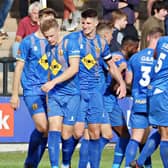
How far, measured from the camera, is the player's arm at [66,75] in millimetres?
13156

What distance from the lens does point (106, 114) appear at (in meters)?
14.2

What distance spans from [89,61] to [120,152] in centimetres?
157

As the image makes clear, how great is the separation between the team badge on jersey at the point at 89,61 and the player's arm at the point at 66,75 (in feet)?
1.21

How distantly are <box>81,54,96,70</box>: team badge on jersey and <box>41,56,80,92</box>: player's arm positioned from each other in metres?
0.37

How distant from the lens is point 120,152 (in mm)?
14695

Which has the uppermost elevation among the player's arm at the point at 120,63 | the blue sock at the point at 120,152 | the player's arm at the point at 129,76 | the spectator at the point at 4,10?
the spectator at the point at 4,10

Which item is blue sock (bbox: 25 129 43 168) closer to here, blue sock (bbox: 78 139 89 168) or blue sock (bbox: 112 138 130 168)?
blue sock (bbox: 78 139 89 168)

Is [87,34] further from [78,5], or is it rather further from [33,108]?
[78,5]

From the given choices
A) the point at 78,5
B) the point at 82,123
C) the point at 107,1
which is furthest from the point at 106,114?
the point at 78,5

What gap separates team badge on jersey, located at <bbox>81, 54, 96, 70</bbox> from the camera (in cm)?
1391

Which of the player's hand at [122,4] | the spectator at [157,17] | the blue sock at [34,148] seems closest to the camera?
the blue sock at [34,148]

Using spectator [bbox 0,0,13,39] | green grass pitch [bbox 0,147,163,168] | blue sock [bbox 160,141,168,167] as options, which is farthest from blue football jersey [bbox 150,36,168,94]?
spectator [bbox 0,0,13,39]

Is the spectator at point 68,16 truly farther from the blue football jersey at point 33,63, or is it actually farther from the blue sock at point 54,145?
the blue sock at point 54,145

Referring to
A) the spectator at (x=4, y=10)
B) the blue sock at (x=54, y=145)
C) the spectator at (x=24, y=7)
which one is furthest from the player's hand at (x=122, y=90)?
the spectator at (x=24, y=7)
